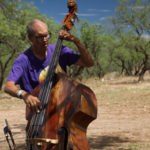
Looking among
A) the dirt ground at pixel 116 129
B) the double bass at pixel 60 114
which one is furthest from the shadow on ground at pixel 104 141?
the double bass at pixel 60 114

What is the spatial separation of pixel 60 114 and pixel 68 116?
0.26ft

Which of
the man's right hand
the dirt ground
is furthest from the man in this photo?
the dirt ground

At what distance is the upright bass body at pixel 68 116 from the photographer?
2305 mm

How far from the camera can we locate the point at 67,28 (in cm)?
261

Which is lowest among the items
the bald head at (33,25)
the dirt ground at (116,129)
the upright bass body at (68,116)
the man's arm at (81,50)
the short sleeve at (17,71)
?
the dirt ground at (116,129)

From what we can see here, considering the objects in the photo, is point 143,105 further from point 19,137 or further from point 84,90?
point 84,90

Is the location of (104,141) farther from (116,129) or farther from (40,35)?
(40,35)

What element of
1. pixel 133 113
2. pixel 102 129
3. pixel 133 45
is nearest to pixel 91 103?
pixel 102 129

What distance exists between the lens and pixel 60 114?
2.38 metres

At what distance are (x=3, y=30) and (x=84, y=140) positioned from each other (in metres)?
14.7

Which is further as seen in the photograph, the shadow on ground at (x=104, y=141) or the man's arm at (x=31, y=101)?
the shadow on ground at (x=104, y=141)

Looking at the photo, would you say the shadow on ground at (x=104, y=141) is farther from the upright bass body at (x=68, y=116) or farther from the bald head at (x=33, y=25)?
the bald head at (x=33, y=25)

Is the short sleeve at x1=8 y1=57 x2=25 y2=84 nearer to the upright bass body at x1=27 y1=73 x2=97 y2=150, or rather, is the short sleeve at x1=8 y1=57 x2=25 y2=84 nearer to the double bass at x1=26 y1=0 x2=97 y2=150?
the double bass at x1=26 y1=0 x2=97 y2=150

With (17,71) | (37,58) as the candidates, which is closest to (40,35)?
(37,58)
